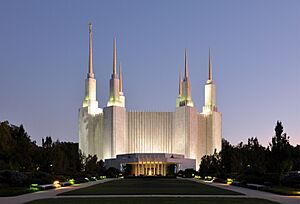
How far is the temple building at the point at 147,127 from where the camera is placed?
94562mm

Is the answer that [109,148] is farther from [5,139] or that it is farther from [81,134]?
[5,139]

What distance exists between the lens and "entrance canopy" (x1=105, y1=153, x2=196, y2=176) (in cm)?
8831

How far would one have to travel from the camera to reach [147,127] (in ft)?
322

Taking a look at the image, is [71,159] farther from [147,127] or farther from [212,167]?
[147,127]

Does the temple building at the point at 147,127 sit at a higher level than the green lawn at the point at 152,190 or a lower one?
higher

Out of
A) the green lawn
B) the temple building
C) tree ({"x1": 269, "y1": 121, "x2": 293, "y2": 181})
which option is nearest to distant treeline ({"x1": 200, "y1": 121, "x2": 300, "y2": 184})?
tree ({"x1": 269, "y1": 121, "x2": 293, "y2": 181})

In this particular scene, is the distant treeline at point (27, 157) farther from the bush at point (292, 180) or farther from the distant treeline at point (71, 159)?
the bush at point (292, 180)

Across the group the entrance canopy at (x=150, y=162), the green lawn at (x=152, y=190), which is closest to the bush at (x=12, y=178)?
the green lawn at (x=152, y=190)

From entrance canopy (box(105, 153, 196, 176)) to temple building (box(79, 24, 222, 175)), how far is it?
3.64m

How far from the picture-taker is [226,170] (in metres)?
59.0

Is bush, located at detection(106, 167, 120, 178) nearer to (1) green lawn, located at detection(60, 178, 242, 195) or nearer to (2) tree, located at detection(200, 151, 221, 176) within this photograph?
(2) tree, located at detection(200, 151, 221, 176)

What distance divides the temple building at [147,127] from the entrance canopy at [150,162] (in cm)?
364

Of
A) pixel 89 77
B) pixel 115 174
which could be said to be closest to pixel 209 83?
pixel 89 77

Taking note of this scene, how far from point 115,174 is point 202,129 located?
2681cm
